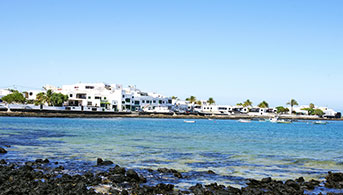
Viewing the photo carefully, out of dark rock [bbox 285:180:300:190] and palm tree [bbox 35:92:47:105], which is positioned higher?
palm tree [bbox 35:92:47:105]

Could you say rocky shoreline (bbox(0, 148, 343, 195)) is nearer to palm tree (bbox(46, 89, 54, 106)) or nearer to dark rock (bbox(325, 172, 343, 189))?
dark rock (bbox(325, 172, 343, 189))

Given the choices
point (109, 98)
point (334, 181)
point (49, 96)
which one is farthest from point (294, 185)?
point (109, 98)

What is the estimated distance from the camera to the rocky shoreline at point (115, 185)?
15428 mm

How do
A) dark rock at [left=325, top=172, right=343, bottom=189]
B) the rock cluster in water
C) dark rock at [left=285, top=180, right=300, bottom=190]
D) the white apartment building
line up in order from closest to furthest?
1. the rock cluster in water
2. dark rock at [left=285, top=180, right=300, bottom=190]
3. dark rock at [left=325, top=172, right=343, bottom=189]
4. the white apartment building

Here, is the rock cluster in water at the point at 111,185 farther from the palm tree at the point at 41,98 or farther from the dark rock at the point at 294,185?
the palm tree at the point at 41,98

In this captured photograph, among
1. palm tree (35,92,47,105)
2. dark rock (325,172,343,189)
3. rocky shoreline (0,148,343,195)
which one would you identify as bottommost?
dark rock (325,172,343,189)

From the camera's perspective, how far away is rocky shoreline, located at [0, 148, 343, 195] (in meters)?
15.4

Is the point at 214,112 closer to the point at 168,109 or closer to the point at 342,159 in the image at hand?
the point at 168,109

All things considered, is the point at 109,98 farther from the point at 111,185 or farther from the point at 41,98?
the point at 111,185

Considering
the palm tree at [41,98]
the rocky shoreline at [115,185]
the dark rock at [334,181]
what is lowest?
the dark rock at [334,181]

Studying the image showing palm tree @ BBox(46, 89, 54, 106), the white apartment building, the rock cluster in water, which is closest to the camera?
the rock cluster in water

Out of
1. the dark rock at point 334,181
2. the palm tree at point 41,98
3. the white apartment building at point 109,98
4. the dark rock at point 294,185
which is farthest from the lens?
the white apartment building at point 109,98

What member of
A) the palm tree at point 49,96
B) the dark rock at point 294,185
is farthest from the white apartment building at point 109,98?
the dark rock at point 294,185

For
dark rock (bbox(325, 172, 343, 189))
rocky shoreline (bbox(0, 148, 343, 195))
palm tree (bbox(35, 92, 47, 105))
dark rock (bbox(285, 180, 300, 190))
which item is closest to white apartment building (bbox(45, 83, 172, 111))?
palm tree (bbox(35, 92, 47, 105))
